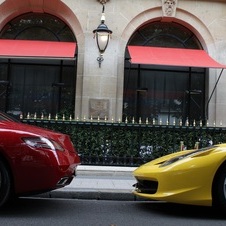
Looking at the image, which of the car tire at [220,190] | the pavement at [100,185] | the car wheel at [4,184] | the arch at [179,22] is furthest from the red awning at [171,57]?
the car wheel at [4,184]

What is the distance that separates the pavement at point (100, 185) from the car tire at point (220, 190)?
1.97 m

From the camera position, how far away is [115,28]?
14430mm

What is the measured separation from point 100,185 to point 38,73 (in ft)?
25.9

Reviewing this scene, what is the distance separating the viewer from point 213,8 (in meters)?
14.9

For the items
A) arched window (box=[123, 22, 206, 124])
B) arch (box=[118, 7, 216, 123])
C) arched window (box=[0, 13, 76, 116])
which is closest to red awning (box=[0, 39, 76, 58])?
arched window (box=[0, 13, 76, 116])

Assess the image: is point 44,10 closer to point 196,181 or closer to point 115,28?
point 115,28

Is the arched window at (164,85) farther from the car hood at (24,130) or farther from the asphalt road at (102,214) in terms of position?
the car hood at (24,130)

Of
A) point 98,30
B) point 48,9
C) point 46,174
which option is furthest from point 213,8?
point 46,174

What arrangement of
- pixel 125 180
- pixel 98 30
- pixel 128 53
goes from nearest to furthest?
pixel 125 180 < pixel 98 30 < pixel 128 53

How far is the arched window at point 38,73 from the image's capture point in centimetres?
1517

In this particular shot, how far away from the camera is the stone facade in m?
14.0

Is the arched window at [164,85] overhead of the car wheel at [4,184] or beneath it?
overhead

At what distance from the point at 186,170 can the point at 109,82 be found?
8602 mm

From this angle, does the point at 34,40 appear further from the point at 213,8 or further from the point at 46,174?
the point at 46,174
